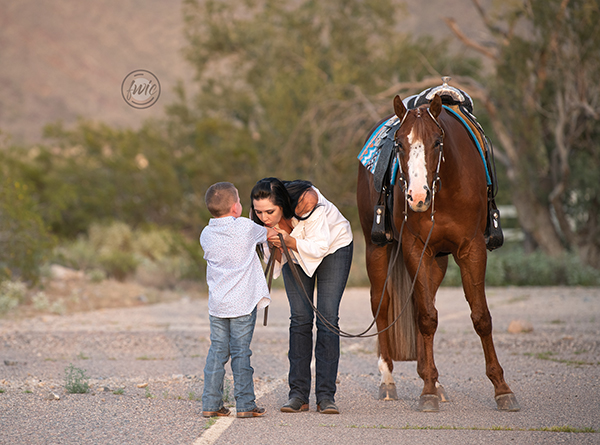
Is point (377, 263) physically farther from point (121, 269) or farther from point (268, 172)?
point (268, 172)

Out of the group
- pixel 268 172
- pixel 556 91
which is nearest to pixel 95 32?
pixel 268 172

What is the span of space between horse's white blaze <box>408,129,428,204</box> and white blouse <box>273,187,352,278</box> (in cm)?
84

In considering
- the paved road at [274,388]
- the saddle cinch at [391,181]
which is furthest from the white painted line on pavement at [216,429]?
the saddle cinch at [391,181]

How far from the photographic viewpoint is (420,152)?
16.4ft

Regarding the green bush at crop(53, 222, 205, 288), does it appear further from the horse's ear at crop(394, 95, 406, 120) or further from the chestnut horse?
the horse's ear at crop(394, 95, 406, 120)

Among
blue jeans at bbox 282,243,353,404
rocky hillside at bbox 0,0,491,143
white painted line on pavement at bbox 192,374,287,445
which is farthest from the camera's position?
rocky hillside at bbox 0,0,491,143

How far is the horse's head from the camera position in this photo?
4875 millimetres

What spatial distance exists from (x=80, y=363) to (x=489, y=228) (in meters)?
4.82

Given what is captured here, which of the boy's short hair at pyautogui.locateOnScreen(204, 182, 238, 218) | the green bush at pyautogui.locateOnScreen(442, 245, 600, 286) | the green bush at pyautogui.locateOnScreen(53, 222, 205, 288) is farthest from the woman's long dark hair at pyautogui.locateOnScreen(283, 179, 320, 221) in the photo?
the green bush at pyautogui.locateOnScreen(442, 245, 600, 286)

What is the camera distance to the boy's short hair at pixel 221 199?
17.2ft

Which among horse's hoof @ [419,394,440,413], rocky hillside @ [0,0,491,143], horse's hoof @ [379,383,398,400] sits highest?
rocky hillside @ [0,0,491,143]

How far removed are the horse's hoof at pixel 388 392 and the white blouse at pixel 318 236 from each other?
52.2 inches

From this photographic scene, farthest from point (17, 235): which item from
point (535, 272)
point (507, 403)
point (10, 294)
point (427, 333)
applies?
point (535, 272)

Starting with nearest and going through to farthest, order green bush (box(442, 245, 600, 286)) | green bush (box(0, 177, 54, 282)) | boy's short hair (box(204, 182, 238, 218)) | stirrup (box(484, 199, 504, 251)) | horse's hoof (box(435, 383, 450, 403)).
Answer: boy's short hair (box(204, 182, 238, 218))
horse's hoof (box(435, 383, 450, 403))
stirrup (box(484, 199, 504, 251))
green bush (box(0, 177, 54, 282))
green bush (box(442, 245, 600, 286))
